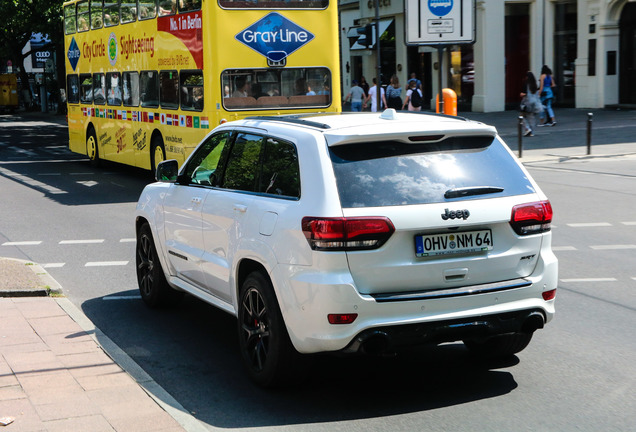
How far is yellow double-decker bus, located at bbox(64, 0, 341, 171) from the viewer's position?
1628 cm

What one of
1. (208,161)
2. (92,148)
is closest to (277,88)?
(92,148)

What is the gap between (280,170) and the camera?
6.04m

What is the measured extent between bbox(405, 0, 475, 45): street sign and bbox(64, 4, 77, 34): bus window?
914cm

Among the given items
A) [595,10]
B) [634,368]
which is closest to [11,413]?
[634,368]

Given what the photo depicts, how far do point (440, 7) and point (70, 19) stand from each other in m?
10.0

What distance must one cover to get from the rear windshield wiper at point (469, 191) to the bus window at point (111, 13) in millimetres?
16237

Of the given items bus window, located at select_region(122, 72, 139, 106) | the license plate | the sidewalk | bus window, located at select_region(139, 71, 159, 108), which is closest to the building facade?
bus window, located at select_region(122, 72, 139, 106)

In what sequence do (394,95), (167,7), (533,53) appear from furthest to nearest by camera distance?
(533,53), (394,95), (167,7)

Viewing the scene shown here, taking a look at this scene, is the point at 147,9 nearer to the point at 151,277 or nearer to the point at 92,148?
the point at 92,148

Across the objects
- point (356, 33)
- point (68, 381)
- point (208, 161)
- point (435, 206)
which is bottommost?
point (68, 381)

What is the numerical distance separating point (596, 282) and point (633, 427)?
3988 mm

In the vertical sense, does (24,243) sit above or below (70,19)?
below

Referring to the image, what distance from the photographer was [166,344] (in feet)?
23.8

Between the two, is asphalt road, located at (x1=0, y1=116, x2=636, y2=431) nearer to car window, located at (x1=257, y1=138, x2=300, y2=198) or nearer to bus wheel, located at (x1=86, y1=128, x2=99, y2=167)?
car window, located at (x1=257, y1=138, x2=300, y2=198)
